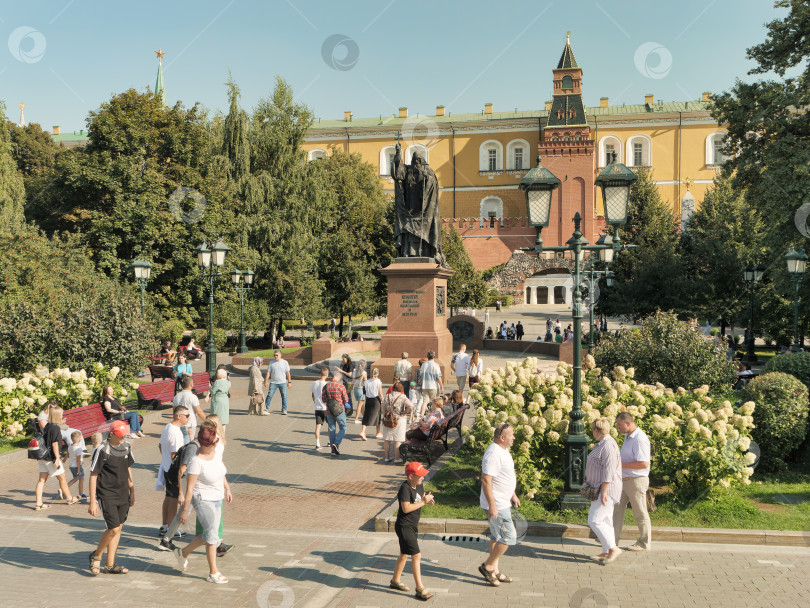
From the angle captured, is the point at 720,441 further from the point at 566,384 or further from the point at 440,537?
the point at 440,537

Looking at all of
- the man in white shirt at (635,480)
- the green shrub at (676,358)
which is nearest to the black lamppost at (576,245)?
the man in white shirt at (635,480)

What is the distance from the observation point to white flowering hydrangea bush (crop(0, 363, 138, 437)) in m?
12.9

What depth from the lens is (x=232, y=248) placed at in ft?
109

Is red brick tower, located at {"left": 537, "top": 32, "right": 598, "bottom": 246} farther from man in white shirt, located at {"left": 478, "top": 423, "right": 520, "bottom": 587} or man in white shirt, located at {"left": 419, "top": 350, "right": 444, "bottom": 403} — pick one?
man in white shirt, located at {"left": 478, "top": 423, "right": 520, "bottom": 587}

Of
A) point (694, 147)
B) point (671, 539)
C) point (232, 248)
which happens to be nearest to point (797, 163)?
point (671, 539)

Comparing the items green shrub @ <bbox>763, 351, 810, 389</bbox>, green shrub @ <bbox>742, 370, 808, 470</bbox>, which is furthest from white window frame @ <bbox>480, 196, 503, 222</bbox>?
green shrub @ <bbox>742, 370, 808, 470</bbox>

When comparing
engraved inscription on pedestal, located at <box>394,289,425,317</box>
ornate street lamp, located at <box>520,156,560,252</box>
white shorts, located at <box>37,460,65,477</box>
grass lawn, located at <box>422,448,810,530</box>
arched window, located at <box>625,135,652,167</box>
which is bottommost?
grass lawn, located at <box>422,448,810,530</box>

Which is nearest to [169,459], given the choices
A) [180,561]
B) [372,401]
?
[180,561]

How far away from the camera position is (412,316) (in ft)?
62.4

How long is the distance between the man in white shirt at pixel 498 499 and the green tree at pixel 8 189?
2848cm

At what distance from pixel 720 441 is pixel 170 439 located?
6.43 metres

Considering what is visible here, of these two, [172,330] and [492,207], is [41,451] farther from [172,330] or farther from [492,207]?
[492,207]

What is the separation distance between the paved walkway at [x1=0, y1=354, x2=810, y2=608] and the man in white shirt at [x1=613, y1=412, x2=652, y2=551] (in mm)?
246

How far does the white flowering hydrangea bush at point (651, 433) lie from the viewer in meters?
8.40
